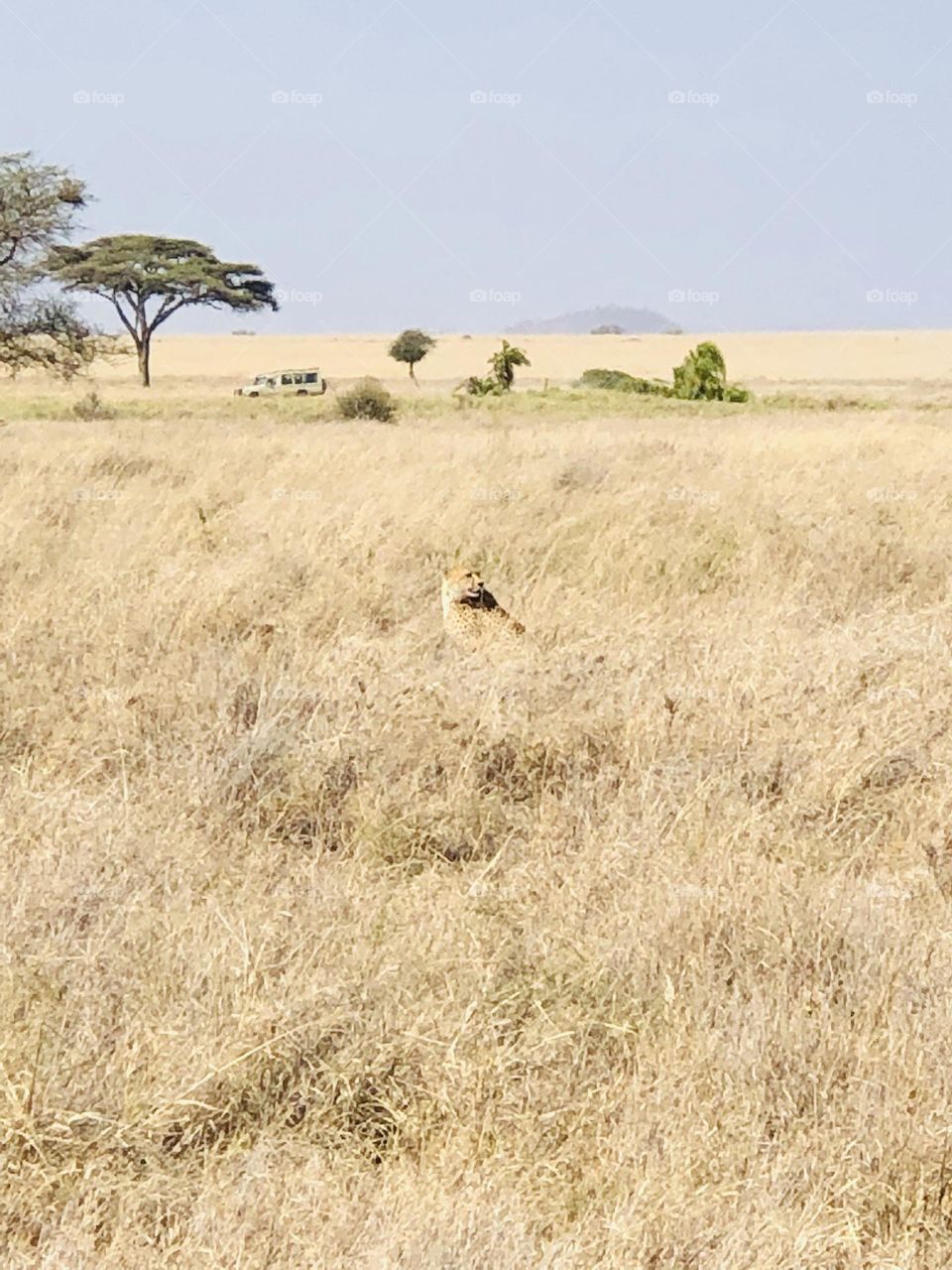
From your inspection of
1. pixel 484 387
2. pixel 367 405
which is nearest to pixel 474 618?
pixel 367 405

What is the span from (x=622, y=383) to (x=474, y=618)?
36164 mm

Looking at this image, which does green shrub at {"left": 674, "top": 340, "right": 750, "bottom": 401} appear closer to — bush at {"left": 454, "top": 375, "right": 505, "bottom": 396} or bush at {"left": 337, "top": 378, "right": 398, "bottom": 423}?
bush at {"left": 454, "top": 375, "right": 505, "bottom": 396}

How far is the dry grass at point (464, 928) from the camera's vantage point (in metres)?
2.19

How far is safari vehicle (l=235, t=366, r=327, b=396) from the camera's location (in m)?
39.0

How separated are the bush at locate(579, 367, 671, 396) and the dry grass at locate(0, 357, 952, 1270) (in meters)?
30.7

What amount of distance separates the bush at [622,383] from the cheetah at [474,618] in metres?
30.1

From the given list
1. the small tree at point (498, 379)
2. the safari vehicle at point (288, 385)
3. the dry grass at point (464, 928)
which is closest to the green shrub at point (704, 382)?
the small tree at point (498, 379)

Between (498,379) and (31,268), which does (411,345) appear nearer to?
(498,379)

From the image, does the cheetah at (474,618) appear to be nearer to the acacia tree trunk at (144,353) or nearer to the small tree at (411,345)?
the acacia tree trunk at (144,353)

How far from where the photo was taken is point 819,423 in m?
17.1

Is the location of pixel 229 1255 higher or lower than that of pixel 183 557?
lower

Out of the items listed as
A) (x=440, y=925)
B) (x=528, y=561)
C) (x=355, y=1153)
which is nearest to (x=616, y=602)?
(x=528, y=561)

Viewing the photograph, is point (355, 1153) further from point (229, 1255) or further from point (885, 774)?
point (885, 774)

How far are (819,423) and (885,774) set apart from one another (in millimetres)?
13692
